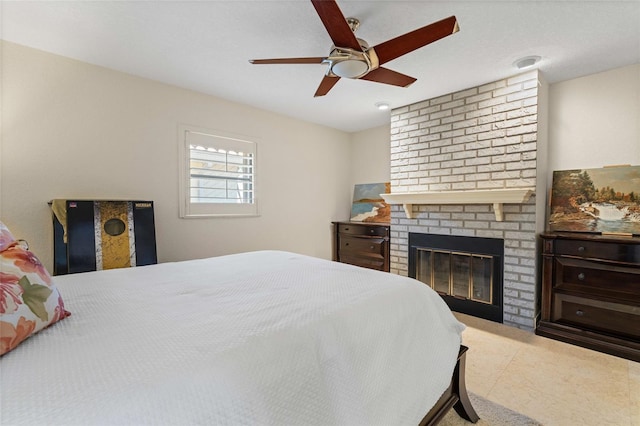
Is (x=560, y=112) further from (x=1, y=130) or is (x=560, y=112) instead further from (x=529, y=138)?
(x=1, y=130)

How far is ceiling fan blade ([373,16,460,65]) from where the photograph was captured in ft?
4.81

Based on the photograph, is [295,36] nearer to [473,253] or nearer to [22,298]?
[22,298]

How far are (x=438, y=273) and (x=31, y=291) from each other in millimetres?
3308

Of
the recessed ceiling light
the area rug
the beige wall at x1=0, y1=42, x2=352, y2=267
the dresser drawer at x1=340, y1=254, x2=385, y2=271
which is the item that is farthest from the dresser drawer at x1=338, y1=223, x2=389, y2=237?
the area rug

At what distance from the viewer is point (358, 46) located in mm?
1650

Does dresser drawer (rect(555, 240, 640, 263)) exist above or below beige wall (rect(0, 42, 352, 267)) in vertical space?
below

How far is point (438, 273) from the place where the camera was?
325 cm

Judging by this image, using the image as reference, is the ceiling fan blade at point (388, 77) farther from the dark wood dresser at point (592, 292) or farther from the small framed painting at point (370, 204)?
the small framed painting at point (370, 204)

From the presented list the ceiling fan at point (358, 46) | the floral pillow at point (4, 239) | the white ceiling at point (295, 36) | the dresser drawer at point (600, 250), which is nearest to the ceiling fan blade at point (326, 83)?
the ceiling fan at point (358, 46)

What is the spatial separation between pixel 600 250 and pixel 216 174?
3688 mm

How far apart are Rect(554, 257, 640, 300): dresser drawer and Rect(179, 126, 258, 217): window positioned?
3.20 metres

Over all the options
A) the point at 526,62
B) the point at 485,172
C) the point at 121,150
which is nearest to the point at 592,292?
the point at 485,172

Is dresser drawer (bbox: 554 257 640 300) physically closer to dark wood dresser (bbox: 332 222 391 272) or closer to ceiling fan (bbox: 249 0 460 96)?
dark wood dresser (bbox: 332 222 391 272)

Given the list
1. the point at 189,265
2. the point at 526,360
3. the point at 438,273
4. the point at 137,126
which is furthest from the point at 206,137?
the point at 526,360
